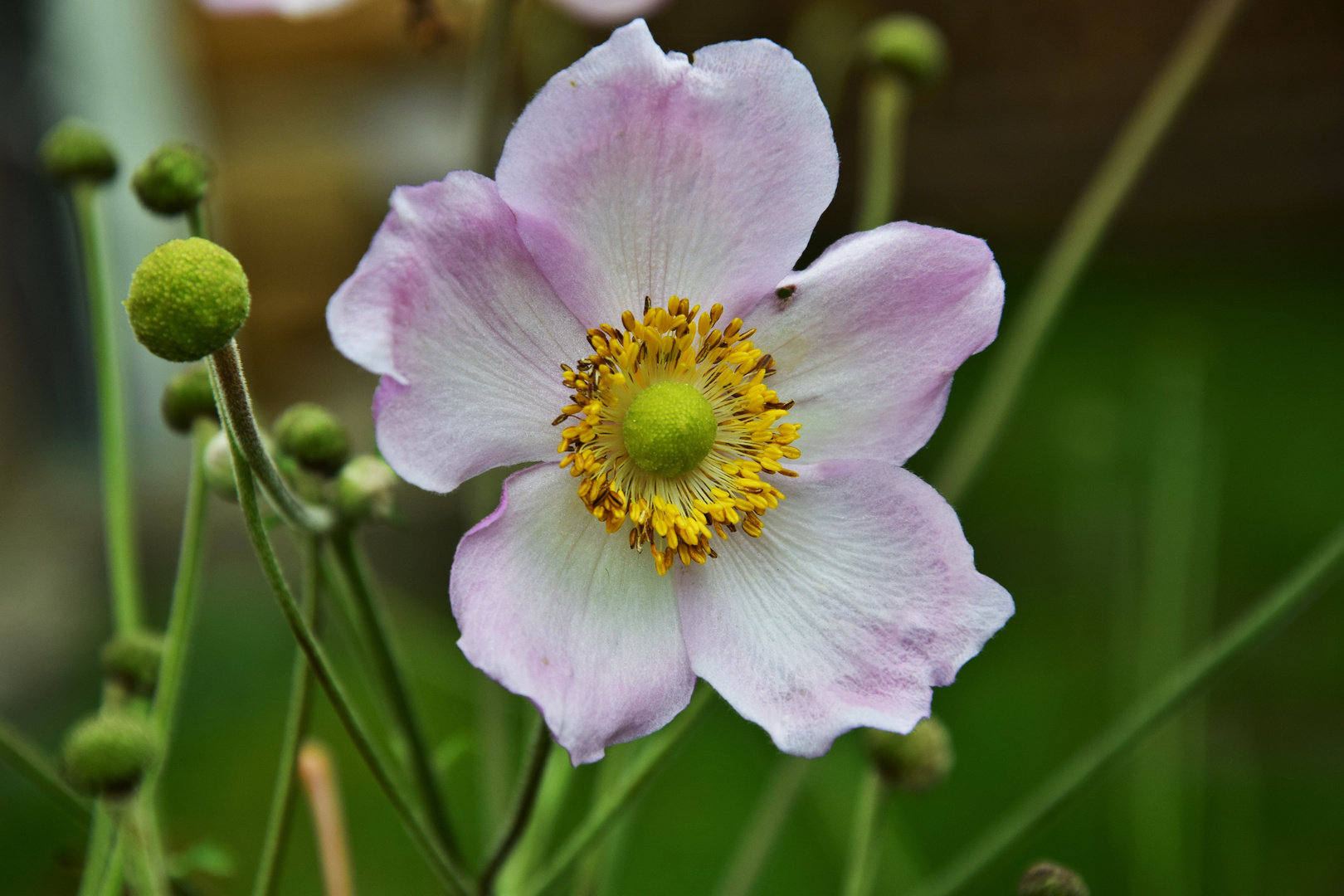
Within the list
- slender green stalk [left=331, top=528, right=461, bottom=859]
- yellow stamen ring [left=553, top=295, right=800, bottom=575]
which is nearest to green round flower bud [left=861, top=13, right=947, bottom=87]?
yellow stamen ring [left=553, top=295, right=800, bottom=575]

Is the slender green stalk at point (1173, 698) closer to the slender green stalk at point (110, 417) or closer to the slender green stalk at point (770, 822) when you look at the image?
the slender green stalk at point (770, 822)

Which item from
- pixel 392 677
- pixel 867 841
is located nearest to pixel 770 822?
pixel 867 841

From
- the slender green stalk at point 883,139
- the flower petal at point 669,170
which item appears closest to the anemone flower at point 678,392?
the flower petal at point 669,170

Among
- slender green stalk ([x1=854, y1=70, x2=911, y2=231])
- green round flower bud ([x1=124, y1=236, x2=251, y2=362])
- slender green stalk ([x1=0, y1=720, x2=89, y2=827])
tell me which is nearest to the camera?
green round flower bud ([x1=124, y1=236, x2=251, y2=362])

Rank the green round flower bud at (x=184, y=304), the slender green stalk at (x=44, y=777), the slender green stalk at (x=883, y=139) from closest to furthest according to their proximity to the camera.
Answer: the green round flower bud at (x=184, y=304), the slender green stalk at (x=44, y=777), the slender green stalk at (x=883, y=139)

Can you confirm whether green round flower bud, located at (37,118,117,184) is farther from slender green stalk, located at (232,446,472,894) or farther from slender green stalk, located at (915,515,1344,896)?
slender green stalk, located at (915,515,1344,896)
